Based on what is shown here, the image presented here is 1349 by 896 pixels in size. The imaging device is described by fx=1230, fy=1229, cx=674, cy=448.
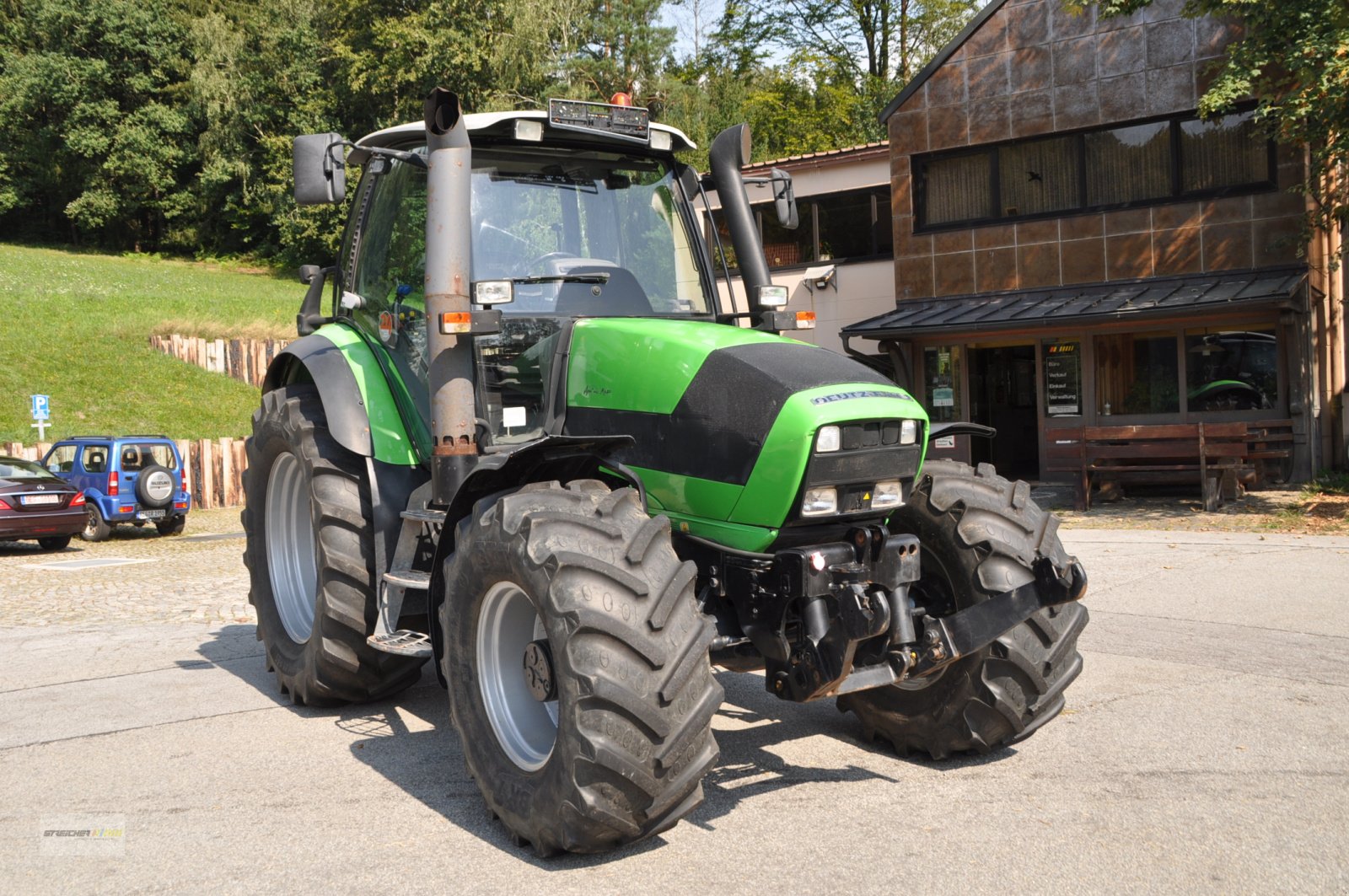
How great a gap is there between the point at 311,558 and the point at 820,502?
362cm

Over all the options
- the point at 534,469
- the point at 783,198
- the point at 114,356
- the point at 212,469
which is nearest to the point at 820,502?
the point at 534,469

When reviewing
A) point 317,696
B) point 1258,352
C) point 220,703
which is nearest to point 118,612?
point 220,703

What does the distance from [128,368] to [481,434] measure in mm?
28360

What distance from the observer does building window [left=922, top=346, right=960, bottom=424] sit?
68.8 feet

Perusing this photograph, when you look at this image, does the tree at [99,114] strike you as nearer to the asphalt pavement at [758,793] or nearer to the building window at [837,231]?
the building window at [837,231]

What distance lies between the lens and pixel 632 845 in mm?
4281

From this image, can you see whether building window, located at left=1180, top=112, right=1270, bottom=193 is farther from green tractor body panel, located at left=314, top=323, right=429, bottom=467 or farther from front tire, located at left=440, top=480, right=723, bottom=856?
front tire, located at left=440, top=480, right=723, bottom=856

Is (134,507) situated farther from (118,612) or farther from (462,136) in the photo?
(462,136)

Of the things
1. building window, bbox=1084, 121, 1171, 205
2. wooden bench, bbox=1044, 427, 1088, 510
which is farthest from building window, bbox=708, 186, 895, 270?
wooden bench, bbox=1044, 427, 1088, 510

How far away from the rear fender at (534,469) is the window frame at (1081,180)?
49.2 feet

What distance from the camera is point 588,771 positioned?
3898 millimetres

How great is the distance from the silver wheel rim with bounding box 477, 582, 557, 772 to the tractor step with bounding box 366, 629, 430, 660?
2.31 feet

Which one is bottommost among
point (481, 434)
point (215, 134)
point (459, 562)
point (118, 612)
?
point (118, 612)

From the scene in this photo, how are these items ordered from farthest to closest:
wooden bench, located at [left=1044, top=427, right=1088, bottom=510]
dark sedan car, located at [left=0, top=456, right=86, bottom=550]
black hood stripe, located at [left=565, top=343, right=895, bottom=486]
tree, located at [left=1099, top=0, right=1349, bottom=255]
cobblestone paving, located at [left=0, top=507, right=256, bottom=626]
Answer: dark sedan car, located at [left=0, top=456, right=86, bottom=550], wooden bench, located at [left=1044, top=427, right=1088, bottom=510], tree, located at [left=1099, top=0, right=1349, bottom=255], cobblestone paving, located at [left=0, top=507, right=256, bottom=626], black hood stripe, located at [left=565, top=343, right=895, bottom=486]
